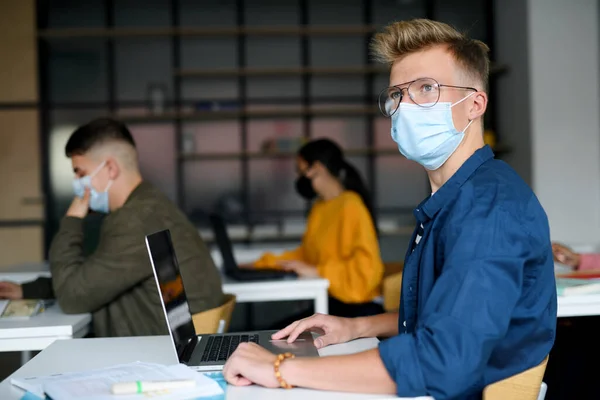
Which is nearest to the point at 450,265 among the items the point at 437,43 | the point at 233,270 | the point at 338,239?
the point at 437,43

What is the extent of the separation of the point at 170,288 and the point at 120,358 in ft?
0.75

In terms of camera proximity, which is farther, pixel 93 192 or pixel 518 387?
pixel 93 192

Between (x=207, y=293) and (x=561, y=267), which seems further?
(x=561, y=267)

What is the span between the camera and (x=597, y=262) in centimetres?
292

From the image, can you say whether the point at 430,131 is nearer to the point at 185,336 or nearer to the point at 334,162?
the point at 185,336

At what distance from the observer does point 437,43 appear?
143 cm

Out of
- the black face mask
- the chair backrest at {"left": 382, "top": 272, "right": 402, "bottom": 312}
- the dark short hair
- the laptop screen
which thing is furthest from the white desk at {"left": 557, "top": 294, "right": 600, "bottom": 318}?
the black face mask

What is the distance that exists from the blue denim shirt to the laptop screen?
525 millimetres

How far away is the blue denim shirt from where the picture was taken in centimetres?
114

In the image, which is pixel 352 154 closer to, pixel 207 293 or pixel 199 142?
pixel 199 142

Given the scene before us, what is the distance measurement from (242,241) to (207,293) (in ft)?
12.5

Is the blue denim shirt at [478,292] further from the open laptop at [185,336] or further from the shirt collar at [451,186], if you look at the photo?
the open laptop at [185,336]

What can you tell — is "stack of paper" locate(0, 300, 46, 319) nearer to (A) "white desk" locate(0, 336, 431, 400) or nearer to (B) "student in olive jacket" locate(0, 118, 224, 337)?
(B) "student in olive jacket" locate(0, 118, 224, 337)

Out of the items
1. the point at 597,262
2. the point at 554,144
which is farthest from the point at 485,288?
the point at 554,144
